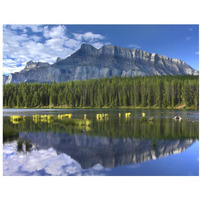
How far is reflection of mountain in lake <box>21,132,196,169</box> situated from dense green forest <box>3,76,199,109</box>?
303 feet

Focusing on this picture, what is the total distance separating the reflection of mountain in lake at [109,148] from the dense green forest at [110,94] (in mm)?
92276

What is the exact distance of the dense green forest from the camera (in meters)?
112

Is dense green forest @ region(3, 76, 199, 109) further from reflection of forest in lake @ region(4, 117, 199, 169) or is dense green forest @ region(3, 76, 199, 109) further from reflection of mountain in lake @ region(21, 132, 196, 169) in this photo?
reflection of mountain in lake @ region(21, 132, 196, 169)

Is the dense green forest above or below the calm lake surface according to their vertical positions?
above

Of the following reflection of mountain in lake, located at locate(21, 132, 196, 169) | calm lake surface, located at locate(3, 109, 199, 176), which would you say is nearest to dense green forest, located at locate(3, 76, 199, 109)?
reflection of mountain in lake, located at locate(21, 132, 196, 169)

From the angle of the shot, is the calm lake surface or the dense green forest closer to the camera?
the calm lake surface

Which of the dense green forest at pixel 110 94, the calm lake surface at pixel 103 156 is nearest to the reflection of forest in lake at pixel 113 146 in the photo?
the calm lake surface at pixel 103 156

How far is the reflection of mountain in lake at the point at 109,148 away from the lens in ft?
47.7

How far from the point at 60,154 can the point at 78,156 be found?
5.45ft

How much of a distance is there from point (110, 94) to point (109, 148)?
115 meters

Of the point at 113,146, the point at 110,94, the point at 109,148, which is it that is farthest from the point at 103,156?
the point at 110,94

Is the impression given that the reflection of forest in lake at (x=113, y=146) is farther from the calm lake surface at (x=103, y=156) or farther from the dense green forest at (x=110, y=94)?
the dense green forest at (x=110, y=94)

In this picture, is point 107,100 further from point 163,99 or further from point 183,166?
point 183,166

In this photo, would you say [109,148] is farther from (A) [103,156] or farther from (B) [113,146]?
(A) [103,156]
